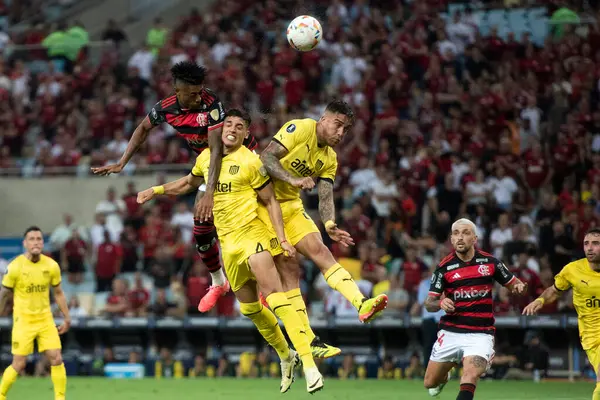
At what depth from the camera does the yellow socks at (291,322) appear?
11.1m

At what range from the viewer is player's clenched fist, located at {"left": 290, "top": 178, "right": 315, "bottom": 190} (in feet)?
34.4

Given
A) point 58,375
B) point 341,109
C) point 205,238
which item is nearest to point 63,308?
point 58,375

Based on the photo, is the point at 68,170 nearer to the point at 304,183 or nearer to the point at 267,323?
the point at 267,323

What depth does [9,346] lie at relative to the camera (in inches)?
902

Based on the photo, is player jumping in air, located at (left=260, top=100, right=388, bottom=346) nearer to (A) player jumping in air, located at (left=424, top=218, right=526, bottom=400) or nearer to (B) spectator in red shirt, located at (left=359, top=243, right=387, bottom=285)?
(A) player jumping in air, located at (left=424, top=218, right=526, bottom=400)

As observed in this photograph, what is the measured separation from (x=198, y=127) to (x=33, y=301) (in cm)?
496

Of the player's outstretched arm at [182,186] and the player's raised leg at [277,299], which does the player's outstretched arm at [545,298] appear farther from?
the player's outstretched arm at [182,186]

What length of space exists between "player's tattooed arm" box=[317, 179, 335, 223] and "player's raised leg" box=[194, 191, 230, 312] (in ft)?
4.60

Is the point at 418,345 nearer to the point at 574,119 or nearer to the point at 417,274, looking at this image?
the point at 417,274

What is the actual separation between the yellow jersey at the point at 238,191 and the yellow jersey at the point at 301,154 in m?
0.28

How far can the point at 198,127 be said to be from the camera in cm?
1202

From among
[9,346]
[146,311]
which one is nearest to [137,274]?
[146,311]

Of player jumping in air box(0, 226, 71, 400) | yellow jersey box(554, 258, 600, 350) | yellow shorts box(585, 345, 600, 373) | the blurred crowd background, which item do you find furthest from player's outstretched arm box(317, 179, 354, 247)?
the blurred crowd background

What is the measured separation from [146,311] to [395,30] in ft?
29.5
